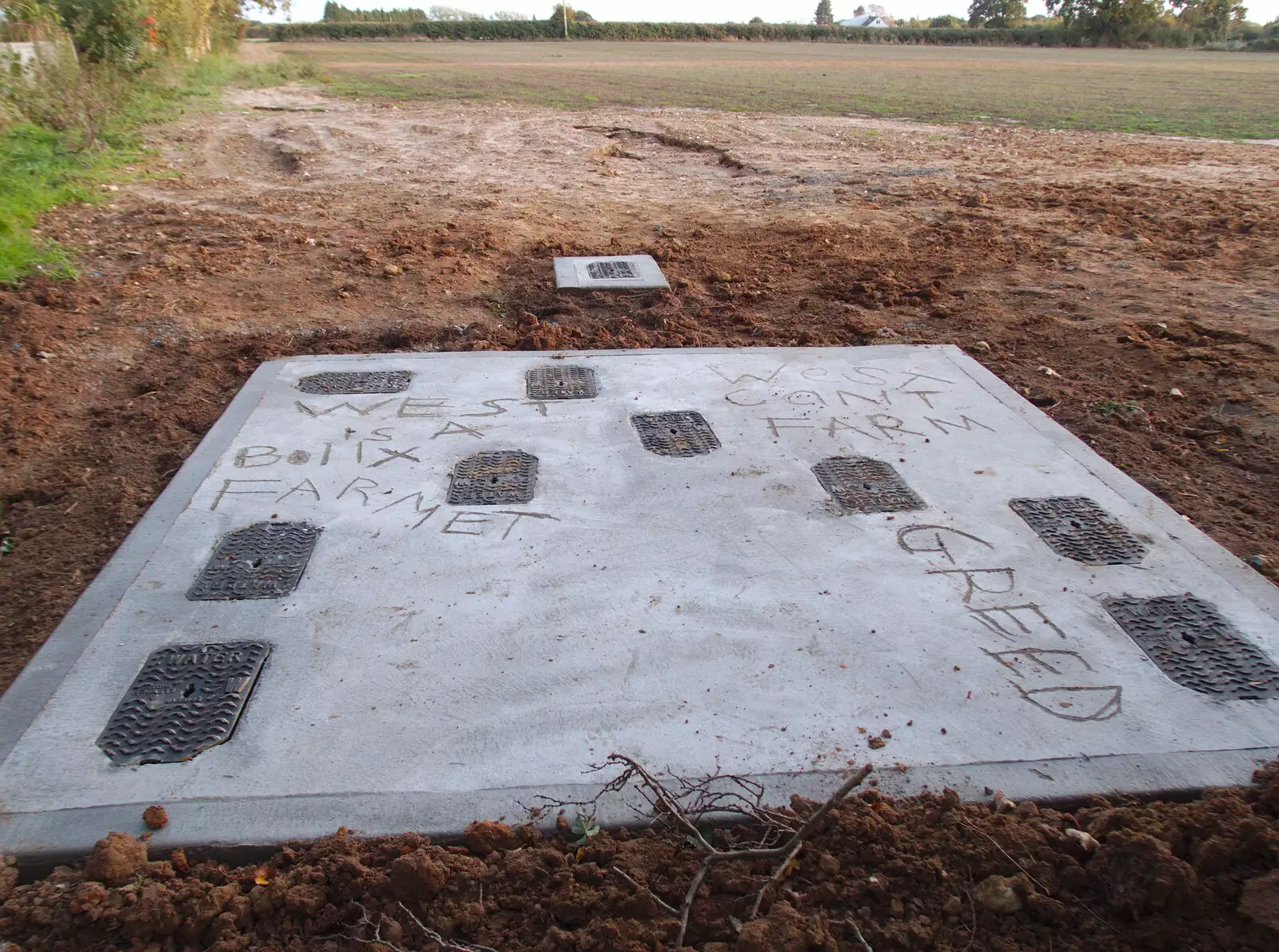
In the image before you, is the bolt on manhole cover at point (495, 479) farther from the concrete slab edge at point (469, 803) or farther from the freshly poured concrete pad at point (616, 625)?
the concrete slab edge at point (469, 803)

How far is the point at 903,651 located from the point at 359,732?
1593mm

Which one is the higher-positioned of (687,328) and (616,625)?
(687,328)

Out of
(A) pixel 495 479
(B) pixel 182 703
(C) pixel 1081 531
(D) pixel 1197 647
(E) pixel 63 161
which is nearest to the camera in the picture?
(B) pixel 182 703

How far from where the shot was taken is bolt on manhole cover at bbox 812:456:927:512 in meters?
3.31

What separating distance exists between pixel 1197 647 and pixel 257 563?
308 cm

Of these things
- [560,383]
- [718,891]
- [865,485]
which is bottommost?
[718,891]

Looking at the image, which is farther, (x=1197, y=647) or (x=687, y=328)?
(x=687, y=328)

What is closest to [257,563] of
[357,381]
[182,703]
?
[182,703]

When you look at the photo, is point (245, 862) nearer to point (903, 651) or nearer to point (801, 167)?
point (903, 651)

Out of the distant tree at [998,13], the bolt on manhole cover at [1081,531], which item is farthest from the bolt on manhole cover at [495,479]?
the distant tree at [998,13]

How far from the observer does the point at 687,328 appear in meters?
5.31

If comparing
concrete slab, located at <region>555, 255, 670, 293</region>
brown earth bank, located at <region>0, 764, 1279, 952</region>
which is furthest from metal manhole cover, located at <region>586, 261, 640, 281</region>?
brown earth bank, located at <region>0, 764, 1279, 952</region>

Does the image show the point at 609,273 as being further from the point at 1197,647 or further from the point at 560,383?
the point at 1197,647

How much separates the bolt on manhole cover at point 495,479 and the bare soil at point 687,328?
53.0 inches
